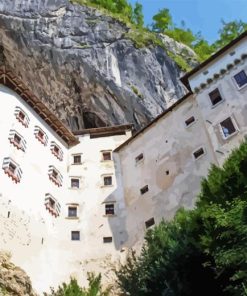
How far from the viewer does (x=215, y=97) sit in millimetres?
26000

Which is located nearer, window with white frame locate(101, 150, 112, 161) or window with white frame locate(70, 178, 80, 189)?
window with white frame locate(70, 178, 80, 189)

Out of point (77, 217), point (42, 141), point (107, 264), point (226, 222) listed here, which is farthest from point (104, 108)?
point (226, 222)

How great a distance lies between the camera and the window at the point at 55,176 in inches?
1112

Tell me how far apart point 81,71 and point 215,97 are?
1307 cm

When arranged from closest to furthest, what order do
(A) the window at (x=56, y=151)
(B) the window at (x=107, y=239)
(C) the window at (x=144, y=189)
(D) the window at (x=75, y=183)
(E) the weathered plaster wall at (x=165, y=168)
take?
1. (E) the weathered plaster wall at (x=165, y=168)
2. (B) the window at (x=107, y=239)
3. (C) the window at (x=144, y=189)
4. (D) the window at (x=75, y=183)
5. (A) the window at (x=56, y=151)

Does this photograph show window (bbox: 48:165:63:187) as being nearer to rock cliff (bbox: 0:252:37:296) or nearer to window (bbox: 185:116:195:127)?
rock cliff (bbox: 0:252:37:296)

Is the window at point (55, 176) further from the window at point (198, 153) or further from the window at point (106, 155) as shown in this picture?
the window at point (198, 153)

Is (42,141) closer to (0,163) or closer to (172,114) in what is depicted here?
(0,163)

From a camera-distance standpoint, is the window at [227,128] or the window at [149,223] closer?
the window at [227,128]

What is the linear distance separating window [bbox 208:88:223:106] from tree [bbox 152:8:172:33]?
107 feet

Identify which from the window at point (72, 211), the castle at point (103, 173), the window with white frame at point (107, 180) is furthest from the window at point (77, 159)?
the window at point (72, 211)

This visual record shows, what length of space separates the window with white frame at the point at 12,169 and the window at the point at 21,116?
13.4 ft

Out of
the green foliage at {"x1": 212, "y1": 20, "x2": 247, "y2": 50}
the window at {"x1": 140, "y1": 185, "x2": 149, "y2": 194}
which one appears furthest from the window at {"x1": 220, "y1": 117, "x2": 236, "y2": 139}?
the green foliage at {"x1": 212, "y1": 20, "x2": 247, "y2": 50}

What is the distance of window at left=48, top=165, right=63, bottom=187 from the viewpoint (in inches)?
1112
